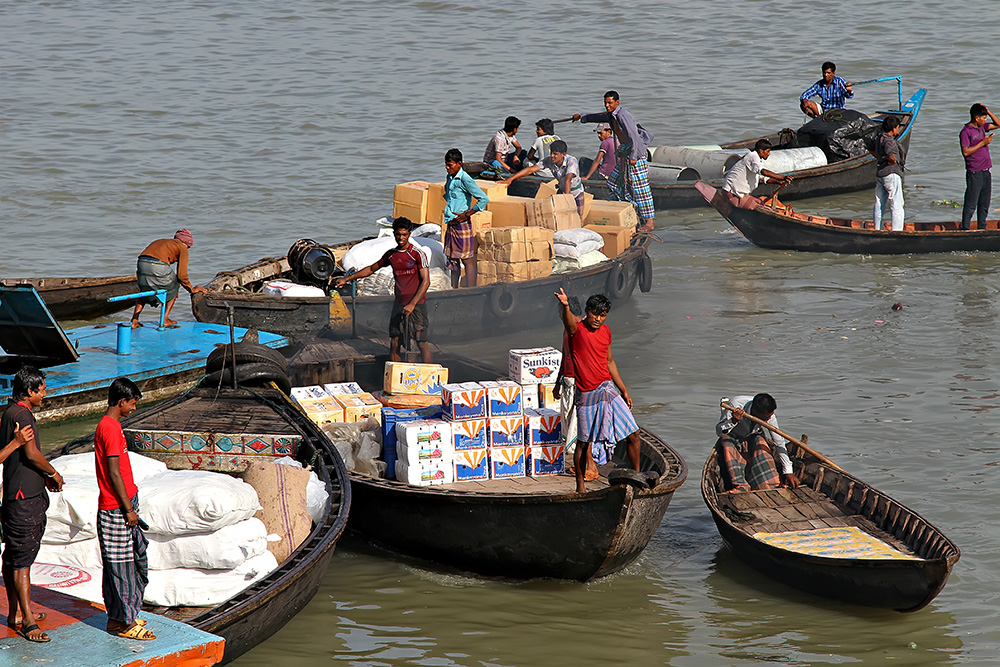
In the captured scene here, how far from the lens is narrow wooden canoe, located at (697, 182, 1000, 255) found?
661 inches

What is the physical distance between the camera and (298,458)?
8586mm

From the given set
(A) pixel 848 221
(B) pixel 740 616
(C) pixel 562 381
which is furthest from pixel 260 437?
(A) pixel 848 221

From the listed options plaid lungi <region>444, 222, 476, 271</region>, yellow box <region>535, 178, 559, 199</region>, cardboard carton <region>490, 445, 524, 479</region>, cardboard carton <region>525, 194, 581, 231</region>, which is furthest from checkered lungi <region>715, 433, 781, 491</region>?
yellow box <region>535, 178, 559, 199</region>

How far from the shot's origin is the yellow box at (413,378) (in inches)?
385

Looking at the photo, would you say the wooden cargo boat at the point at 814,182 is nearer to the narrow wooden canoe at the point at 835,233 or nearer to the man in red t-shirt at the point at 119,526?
the narrow wooden canoe at the point at 835,233

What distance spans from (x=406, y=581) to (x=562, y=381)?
→ 1.80 meters

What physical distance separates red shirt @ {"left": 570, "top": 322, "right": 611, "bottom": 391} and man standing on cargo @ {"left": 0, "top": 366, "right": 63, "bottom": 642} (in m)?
3.46

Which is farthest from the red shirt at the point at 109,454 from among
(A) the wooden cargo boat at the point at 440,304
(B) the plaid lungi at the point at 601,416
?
(A) the wooden cargo boat at the point at 440,304

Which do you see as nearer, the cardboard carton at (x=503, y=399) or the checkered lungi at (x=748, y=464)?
the cardboard carton at (x=503, y=399)

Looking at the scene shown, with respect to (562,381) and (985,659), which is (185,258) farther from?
(985,659)

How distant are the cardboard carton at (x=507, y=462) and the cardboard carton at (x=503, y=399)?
0.27 meters

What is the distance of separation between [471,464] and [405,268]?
3219 millimetres

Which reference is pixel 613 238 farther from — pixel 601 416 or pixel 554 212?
pixel 601 416

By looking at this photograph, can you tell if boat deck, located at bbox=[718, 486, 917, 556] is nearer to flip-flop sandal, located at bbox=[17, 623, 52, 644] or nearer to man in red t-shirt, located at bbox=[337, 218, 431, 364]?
man in red t-shirt, located at bbox=[337, 218, 431, 364]
